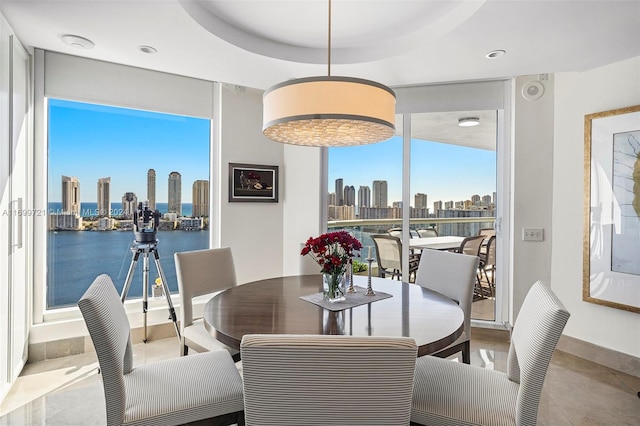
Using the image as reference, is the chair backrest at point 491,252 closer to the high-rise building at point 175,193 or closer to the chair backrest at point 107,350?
the high-rise building at point 175,193

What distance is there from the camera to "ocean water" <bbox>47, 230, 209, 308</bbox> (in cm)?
314

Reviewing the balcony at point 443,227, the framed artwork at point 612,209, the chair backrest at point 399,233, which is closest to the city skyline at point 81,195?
the balcony at point 443,227

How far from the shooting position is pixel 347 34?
107 inches

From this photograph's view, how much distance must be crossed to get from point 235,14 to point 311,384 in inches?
91.1

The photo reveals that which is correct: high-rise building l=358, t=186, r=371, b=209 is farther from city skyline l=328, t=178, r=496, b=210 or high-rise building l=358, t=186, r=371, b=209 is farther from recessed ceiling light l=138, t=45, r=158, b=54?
recessed ceiling light l=138, t=45, r=158, b=54

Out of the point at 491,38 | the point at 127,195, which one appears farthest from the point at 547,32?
the point at 127,195

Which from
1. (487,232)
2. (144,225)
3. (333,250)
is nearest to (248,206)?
(144,225)

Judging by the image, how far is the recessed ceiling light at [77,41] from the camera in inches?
97.2

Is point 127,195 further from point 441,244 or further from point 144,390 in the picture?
point 441,244

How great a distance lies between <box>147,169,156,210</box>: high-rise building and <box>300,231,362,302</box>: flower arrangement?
219 centimetres

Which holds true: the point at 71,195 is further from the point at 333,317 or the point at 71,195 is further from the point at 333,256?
the point at 333,317

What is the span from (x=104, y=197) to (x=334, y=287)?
2489 mm

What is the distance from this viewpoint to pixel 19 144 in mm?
2602

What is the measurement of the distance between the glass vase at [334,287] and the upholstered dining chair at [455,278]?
65 centimetres
